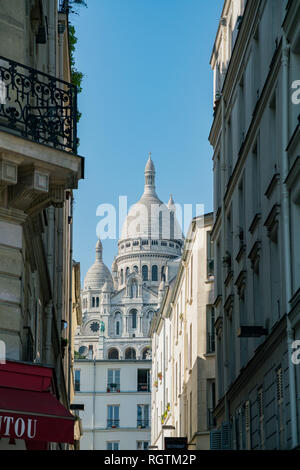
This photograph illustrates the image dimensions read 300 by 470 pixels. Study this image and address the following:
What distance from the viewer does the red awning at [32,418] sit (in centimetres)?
1112

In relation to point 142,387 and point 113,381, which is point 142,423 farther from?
point 113,381

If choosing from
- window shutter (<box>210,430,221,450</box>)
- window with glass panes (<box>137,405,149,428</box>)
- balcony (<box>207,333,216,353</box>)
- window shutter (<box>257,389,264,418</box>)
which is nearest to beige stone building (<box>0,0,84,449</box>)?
window shutter (<box>257,389,264,418</box>)

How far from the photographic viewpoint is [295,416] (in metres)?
18.3

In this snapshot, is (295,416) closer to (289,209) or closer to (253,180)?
(289,209)

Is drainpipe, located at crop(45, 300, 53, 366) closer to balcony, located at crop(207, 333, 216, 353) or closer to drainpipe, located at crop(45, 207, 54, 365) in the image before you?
drainpipe, located at crop(45, 207, 54, 365)

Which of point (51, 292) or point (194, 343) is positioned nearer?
point (51, 292)

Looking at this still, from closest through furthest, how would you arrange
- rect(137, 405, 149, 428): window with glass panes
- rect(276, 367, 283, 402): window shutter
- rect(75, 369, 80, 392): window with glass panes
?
rect(276, 367, 283, 402): window shutter, rect(137, 405, 149, 428): window with glass panes, rect(75, 369, 80, 392): window with glass panes

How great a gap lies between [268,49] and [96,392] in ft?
240

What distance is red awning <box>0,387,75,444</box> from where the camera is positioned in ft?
36.5

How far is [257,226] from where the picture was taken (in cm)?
2395

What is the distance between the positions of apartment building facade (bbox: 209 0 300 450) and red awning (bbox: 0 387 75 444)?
7.27m

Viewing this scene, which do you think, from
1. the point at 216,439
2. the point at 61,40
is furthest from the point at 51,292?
the point at 216,439

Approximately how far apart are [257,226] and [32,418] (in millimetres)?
13410
